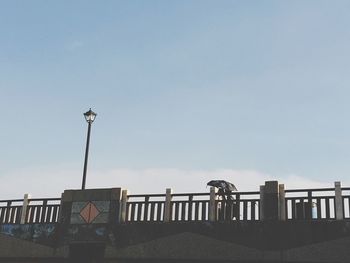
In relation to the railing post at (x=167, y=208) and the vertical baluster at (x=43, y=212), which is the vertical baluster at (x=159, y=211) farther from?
the vertical baluster at (x=43, y=212)

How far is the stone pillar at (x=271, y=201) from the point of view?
63.9 ft

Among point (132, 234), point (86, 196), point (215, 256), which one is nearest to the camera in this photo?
point (215, 256)

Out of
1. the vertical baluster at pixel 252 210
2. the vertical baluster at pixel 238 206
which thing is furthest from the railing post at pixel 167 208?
the vertical baluster at pixel 252 210

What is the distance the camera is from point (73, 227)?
2230 cm

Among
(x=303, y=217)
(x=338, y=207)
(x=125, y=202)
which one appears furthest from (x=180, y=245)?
(x=338, y=207)

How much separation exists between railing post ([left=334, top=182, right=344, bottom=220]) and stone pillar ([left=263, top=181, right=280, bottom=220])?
6.90 ft

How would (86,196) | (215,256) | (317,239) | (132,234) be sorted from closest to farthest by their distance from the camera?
(317,239)
(215,256)
(132,234)
(86,196)

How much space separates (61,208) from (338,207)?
11.6m

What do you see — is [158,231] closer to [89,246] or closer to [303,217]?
[89,246]

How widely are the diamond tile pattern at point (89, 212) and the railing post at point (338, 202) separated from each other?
9.69 metres

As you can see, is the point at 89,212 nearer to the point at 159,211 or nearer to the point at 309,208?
the point at 159,211

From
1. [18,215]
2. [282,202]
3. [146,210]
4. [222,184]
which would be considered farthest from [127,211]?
[282,202]

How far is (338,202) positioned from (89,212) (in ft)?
33.5

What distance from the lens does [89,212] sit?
22281 mm
